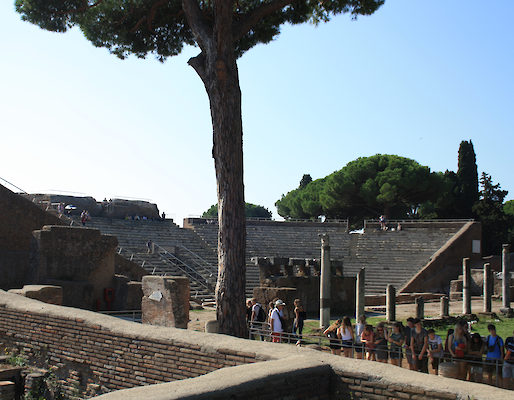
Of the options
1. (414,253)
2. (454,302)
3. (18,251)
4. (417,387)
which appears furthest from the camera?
(414,253)

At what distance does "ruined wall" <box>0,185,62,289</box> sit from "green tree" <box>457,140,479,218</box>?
2675cm

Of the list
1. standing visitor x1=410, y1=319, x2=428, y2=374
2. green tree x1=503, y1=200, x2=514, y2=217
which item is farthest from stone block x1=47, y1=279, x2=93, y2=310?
green tree x1=503, y1=200, x2=514, y2=217

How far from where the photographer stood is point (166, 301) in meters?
10.7

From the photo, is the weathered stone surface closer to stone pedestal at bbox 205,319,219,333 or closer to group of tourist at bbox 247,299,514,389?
stone pedestal at bbox 205,319,219,333

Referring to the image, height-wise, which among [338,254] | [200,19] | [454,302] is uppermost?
[200,19]

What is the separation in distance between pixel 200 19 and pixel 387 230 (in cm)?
2149

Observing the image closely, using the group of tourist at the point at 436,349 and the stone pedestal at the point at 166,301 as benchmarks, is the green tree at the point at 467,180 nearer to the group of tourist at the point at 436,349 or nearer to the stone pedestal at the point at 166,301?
the stone pedestal at the point at 166,301

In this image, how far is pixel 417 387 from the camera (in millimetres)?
4402

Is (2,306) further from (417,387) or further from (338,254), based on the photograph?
(338,254)

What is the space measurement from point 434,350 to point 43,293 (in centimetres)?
671

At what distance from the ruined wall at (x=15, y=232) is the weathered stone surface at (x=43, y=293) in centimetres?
299

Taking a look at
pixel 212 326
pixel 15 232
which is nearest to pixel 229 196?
pixel 212 326

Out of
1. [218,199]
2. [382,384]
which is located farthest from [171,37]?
[382,384]

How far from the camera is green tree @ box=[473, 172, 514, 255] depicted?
31.0 metres
